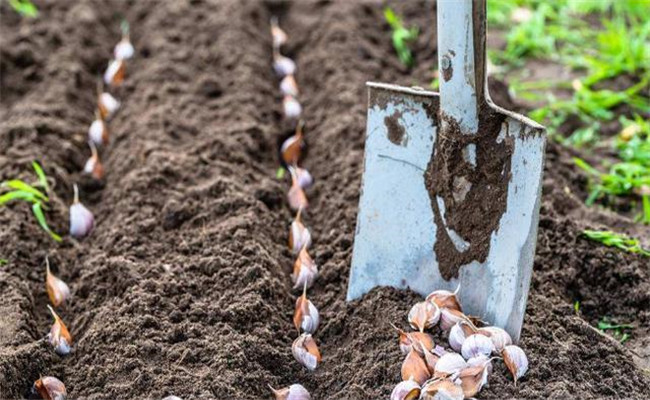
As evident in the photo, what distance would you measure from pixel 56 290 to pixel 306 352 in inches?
33.3

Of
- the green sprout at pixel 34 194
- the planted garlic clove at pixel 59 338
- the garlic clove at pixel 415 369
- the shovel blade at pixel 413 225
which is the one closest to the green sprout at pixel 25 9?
the green sprout at pixel 34 194

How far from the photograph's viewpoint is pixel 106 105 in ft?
13.4

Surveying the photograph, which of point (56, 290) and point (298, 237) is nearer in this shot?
point (56, 290)

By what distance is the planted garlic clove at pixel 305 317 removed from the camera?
2.76m

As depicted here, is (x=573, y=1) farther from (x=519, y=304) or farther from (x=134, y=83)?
(x=519, y=304)

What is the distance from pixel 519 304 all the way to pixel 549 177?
100 cm

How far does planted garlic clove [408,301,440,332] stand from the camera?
8.45 feet

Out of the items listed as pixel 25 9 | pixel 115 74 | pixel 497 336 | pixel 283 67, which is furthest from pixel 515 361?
pixel 25 9

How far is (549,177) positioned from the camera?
11.1ft

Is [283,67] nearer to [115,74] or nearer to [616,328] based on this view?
[115,74]

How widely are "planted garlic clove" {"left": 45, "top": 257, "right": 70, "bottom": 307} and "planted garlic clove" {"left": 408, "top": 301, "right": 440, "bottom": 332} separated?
1080mm

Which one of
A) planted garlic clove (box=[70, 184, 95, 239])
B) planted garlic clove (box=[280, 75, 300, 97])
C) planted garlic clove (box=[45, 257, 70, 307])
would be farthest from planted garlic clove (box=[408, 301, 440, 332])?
planted garlic clove (box=[280, 75, 300, 97])

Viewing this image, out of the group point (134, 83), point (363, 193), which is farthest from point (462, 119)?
point (134, 83)

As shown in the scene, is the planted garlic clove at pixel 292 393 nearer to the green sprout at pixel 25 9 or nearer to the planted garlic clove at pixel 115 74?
the planted garlic clove at pixel 115 74
